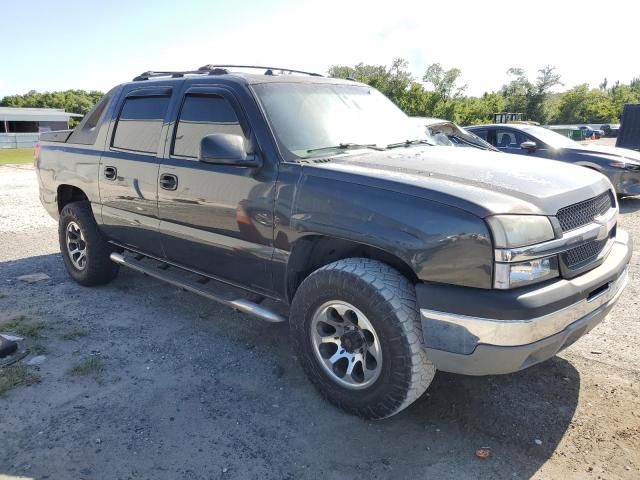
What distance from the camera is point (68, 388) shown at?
3.36 m

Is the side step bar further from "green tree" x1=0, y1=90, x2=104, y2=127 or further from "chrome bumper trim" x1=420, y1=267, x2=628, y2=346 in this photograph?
"green tree" x1=0, y1=90, x2=104, y2=127

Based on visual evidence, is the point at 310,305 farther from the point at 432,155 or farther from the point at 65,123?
the point at 65,123

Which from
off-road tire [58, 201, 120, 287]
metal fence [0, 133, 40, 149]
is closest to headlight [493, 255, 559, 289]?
off-road tire [58, 201, 120, 287]

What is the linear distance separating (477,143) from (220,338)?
21.0 feet

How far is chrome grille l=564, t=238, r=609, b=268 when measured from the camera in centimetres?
268

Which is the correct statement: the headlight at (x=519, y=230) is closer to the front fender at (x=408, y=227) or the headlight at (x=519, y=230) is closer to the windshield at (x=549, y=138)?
the front fender at (x=408, y=227)

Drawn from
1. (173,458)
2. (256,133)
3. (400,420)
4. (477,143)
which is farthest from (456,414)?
(477,143)

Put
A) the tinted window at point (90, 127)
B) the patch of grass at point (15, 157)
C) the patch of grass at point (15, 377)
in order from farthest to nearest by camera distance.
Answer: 1. the patch of grass at point (15, 157)
2. the tinted window at point (90, 127)
3. the patch of grass at point (15, 377)

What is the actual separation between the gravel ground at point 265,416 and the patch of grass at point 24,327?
0.07 meters

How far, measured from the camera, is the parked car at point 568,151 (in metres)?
9.05

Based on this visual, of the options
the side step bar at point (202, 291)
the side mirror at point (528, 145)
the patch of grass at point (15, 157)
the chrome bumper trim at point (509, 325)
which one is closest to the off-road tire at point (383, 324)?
the chrome bumper trim at point (509, 325)

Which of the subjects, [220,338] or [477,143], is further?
[477,143]

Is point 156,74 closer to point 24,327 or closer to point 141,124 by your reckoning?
point 141,124

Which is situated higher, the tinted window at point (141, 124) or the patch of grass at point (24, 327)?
the tinted window at point (141, 124)
